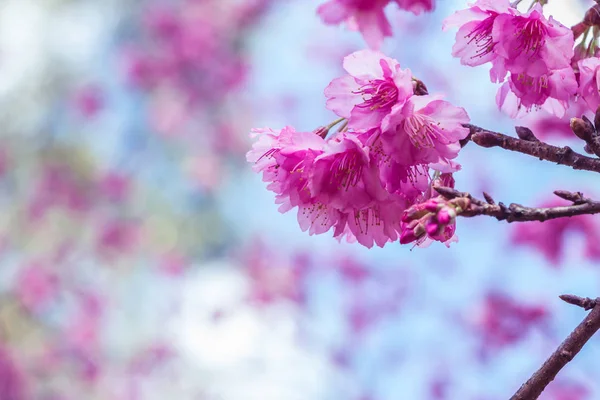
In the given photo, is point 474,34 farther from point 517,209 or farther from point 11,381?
point 11,381

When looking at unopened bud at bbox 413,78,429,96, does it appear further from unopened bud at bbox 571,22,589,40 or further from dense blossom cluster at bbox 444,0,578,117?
unopened bud at bbox 571,22,589,40

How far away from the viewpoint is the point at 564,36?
791mm

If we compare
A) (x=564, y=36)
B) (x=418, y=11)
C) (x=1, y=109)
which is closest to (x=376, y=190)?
(x=564, y=36)

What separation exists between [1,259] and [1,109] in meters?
1.51

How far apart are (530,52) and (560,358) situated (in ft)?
1.22

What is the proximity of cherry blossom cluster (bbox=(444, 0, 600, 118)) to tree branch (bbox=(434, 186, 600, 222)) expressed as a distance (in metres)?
0.16

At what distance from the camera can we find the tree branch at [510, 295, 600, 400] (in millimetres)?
647

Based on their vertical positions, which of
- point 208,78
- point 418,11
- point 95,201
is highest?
point 208,78

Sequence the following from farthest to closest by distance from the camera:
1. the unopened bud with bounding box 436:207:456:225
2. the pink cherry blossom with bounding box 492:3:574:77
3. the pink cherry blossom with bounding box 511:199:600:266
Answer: the pink cherry blossom with bounding box 511:199:600:266 → the pink cherry blossom with bounding box 492:3:574:77 → the unopened bud with bounding box 436:207:456:225

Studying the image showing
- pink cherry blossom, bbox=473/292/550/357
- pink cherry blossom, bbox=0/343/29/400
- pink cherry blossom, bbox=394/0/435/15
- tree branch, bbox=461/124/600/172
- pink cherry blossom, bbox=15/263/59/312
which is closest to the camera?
tree branch, bbox=461/124/600/172

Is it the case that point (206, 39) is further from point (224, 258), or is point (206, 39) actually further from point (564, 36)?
point (564, 36)

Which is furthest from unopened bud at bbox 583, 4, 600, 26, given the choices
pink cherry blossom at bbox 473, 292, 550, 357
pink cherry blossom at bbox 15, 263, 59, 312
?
pink cherry blossom at bbox 15, 263, 59, 312

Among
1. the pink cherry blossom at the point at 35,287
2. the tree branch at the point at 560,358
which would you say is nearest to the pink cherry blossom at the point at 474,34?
the tree branch at the point at 560,358

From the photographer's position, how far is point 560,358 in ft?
2.15
